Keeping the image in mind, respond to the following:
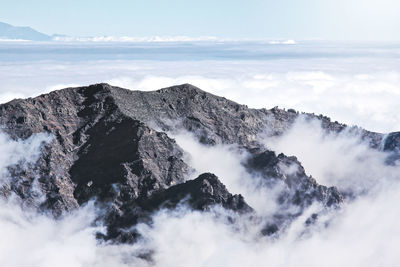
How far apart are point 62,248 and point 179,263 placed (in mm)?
28239

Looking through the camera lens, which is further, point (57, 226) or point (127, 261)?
point (57, 226)

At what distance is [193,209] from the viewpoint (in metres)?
200

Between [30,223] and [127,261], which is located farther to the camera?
[30,223]

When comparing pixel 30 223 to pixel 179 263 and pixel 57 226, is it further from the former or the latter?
pixel 179 263

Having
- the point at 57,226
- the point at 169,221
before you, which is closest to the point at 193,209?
the point at 169,221

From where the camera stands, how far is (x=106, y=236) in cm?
19438

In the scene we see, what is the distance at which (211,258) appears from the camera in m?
189

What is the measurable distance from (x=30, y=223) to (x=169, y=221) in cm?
3583

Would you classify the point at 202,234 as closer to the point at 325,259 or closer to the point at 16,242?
the point at 325,259

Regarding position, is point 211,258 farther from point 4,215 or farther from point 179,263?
point 4,215

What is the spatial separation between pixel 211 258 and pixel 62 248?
36.1 metres

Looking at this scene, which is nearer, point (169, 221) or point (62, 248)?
point (62, 248)

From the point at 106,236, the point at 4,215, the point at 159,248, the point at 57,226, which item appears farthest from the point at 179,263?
the point at 4,215

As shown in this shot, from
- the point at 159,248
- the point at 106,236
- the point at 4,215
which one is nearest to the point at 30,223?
the point at 4,215
